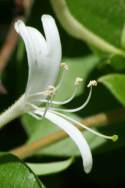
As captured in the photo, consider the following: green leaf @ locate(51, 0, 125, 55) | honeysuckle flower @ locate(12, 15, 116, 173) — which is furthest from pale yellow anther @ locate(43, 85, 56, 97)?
green leaf @ locate(51, 0, 125, 55)

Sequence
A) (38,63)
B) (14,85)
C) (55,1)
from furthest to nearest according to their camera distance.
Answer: (14,85)
(55,1)
(38,63)

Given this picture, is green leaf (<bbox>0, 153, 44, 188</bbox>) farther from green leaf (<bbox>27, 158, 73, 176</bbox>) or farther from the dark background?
the dark background

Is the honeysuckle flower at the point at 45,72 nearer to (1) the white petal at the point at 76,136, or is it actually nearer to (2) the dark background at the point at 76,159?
(1) the white petal at the point at 76,136

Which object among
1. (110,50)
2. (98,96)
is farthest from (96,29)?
(98,96)

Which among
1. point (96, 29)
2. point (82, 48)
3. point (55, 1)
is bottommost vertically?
point (82, 48)

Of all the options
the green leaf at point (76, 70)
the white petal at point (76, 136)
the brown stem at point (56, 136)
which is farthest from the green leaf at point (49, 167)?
the green leaf at point (76, 70)

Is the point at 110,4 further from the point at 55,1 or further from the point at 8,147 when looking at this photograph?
the point at 8,147

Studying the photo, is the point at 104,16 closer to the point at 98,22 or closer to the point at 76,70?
the point at 98,22
